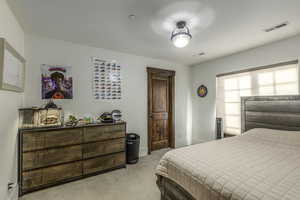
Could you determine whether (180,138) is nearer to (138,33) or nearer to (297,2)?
(138,33)

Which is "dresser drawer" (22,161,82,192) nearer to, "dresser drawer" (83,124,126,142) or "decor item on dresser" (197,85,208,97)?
"dresser drawer" (83,124,126,142)

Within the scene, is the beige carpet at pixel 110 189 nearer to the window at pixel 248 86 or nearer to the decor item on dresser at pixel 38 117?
the decor item on dresser at pixel 38 117

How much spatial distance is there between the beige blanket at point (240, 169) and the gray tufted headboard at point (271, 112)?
40 cm

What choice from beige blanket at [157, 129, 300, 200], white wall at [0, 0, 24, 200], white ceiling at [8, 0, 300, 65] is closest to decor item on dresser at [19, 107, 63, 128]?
white wall at [0, 0, 24, 200]

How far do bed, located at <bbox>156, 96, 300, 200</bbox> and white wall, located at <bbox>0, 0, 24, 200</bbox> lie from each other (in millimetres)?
1774

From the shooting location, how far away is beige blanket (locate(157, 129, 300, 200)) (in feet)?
3.20

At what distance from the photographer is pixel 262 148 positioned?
186cm

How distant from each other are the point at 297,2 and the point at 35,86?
3.91 m

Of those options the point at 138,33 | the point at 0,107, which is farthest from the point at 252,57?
the point at 0,107

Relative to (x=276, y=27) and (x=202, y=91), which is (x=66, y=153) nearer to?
(x=202, y=91)

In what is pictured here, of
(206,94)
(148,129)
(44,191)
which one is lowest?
(44,191)

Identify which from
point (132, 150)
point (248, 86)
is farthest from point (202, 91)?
point (132, 150)

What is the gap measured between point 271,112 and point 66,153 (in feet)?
12.2

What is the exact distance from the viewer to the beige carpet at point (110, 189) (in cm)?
190
